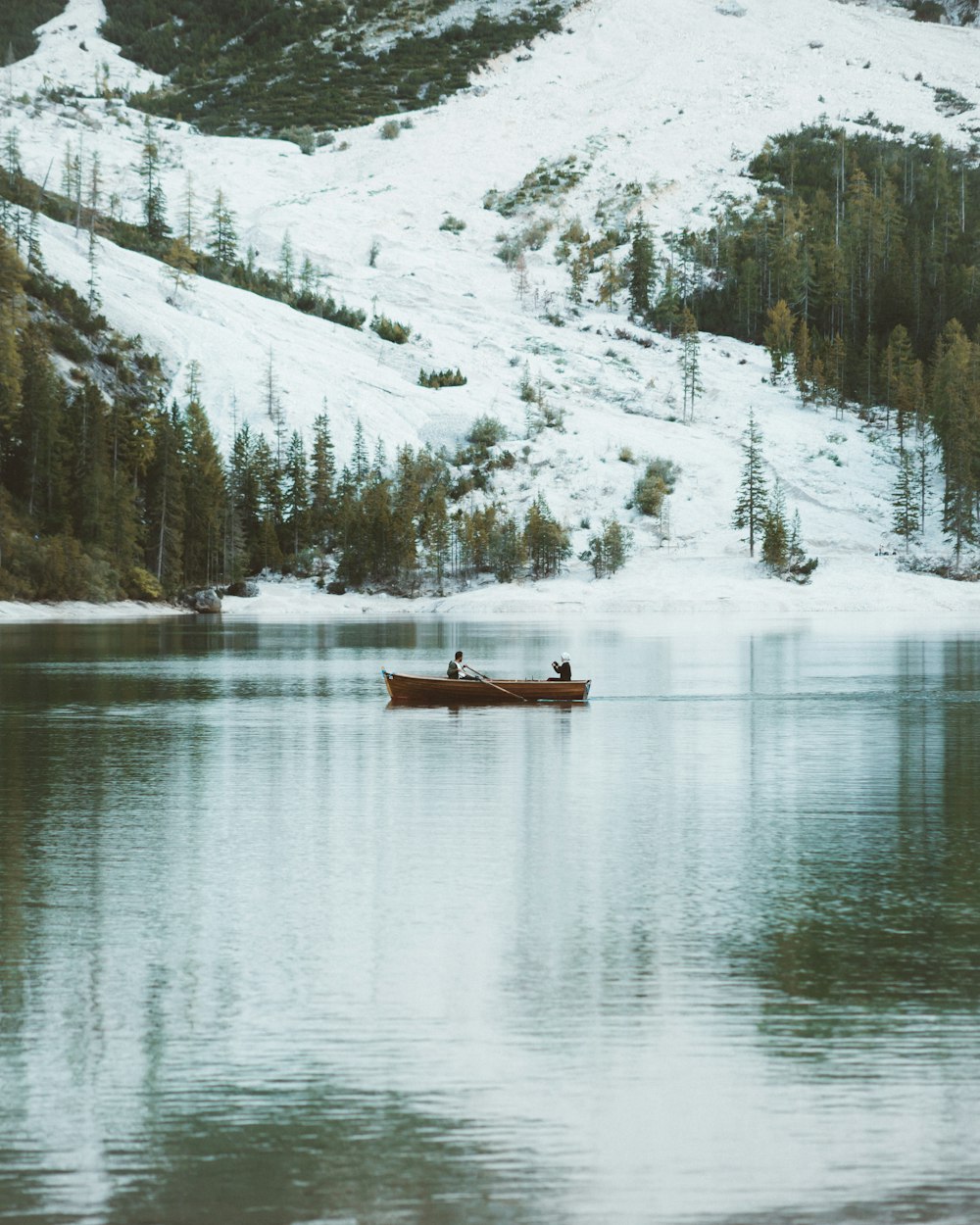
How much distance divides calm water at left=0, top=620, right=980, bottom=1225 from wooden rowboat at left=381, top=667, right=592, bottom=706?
9.51 metres

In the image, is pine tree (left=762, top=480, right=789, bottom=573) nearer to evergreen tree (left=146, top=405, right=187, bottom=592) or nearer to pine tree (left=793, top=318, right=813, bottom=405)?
pine tree (left=793, top=318, right=813, bottom=405)

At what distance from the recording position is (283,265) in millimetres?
193000

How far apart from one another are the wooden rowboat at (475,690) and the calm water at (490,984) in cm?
951

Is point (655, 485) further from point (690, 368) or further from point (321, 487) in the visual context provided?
point (321, 487)

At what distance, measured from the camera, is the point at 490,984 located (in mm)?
13992

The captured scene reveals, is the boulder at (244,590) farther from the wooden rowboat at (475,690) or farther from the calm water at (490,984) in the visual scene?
the calm water at (490,984)

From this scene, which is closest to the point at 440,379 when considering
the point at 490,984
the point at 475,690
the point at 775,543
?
the point at 775,543

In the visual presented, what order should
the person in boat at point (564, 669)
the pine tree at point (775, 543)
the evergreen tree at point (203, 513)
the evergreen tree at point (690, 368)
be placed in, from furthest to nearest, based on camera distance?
the evergreen tree at point (690, 368), the evergreen tree at point (203, 513), the pine tree at point (775, 543), the person in boat at point (564, 669)

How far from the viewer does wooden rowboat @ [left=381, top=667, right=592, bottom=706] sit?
42781mm

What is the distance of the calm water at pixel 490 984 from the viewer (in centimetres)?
959

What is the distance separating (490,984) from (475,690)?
29538mm

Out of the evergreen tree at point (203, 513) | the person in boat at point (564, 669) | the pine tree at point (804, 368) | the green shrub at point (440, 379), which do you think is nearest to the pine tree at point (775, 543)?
the pine tree at point (804, 368)


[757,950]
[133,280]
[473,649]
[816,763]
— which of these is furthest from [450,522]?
[757,950]

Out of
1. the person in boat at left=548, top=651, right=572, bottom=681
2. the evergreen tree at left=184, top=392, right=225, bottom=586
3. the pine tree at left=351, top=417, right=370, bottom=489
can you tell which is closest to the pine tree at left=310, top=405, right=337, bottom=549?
the pine tree at left=351, top=417, right=370, bottom=489
